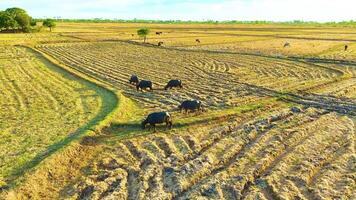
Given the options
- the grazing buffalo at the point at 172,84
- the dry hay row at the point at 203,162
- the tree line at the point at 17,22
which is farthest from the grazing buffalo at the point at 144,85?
the tree line at the point at 17,22

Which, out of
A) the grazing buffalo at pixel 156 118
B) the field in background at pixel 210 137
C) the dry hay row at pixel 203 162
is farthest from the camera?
the grazing buffalo at pixel 156 118

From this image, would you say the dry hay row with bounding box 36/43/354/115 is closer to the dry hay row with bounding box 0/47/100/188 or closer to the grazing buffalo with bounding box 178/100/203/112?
the grazing buffalo with bounding box 178/100/203/112

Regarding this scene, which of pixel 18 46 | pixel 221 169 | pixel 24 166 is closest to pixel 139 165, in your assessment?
pixel 221 169

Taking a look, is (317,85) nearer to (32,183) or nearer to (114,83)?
(114,83)

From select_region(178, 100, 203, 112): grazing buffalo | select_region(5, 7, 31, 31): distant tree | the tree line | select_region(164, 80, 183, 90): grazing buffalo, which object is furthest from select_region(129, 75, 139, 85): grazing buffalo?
select_region(5, 7, 31, 31): distant tree

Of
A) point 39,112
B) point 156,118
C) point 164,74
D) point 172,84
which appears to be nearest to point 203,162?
point 156,118

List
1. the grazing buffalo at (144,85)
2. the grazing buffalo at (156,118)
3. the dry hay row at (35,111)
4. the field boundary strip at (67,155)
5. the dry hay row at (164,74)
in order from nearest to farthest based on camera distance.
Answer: the field boundary strip at (67,155)
the dry hay row at (35,111)
the grazing buffalo at (156,118)
the dry hay row at (164,74)
the grazing buffalo at (144,85)

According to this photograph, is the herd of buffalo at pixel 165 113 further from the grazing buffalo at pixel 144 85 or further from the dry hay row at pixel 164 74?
the dry hay row at pixel 164 74

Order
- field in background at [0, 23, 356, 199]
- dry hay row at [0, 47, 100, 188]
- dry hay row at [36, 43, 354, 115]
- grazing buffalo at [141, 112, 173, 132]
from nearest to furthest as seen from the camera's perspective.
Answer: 1. field in background at [0, 23, 356, 199]
2. dry hay row at [0, 47, 100, 188]
3. grazing buffalo at [141, 112, 173, 132]
4. dry hay row at [36, 43, 354, 115]
